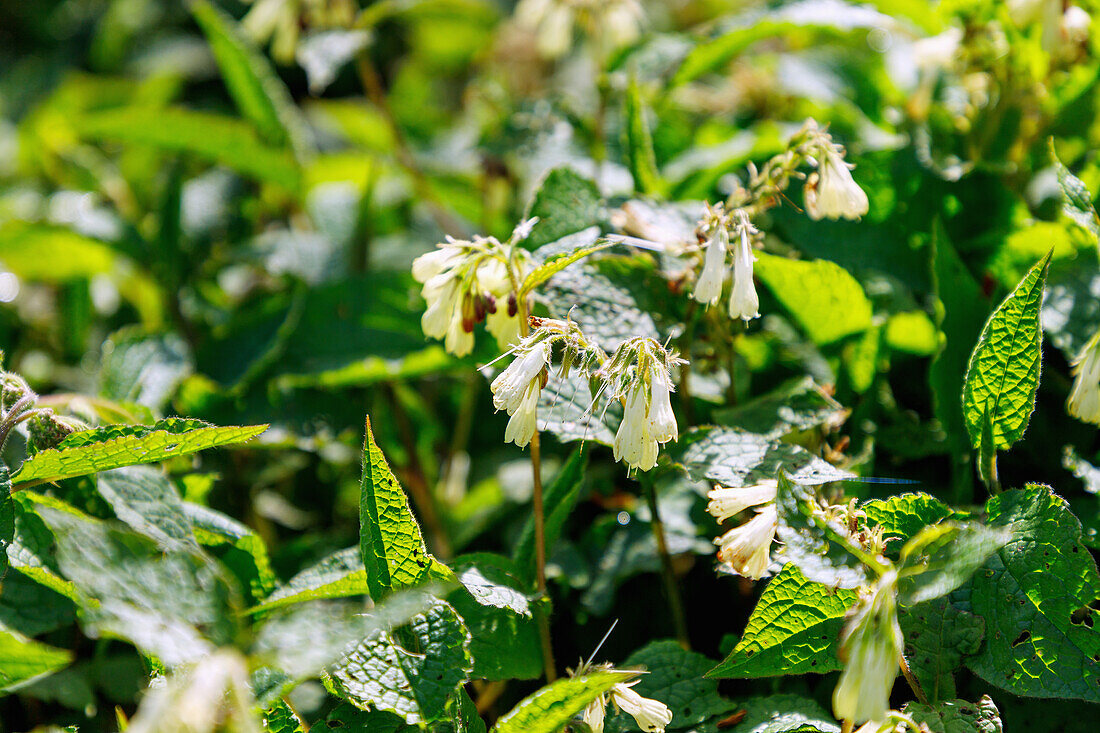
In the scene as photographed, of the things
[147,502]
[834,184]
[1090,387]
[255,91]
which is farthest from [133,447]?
[255,91]

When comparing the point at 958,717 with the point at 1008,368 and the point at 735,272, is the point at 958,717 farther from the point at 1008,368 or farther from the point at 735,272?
the point at 735,272

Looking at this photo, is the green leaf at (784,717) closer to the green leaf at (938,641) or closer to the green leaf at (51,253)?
the green leaf at (938,641)

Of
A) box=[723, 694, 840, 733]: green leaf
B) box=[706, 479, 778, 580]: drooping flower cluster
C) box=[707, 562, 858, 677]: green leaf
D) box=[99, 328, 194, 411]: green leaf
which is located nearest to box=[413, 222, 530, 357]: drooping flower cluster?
box=[706, 479, 778, 580]: drooping flower cluster

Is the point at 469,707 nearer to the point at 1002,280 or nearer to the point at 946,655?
the point at 946,655

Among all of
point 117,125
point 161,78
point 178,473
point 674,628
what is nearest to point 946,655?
point 674,628

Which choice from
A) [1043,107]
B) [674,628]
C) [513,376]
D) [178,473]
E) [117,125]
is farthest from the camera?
[117,125]

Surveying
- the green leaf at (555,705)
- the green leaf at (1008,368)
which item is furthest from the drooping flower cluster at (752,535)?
the green leaf at (1008,368)

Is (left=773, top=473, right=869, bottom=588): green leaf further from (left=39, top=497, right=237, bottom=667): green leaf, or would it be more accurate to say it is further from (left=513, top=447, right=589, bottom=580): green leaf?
(left=39, top=497, right=237, bottom=667): green leaf
